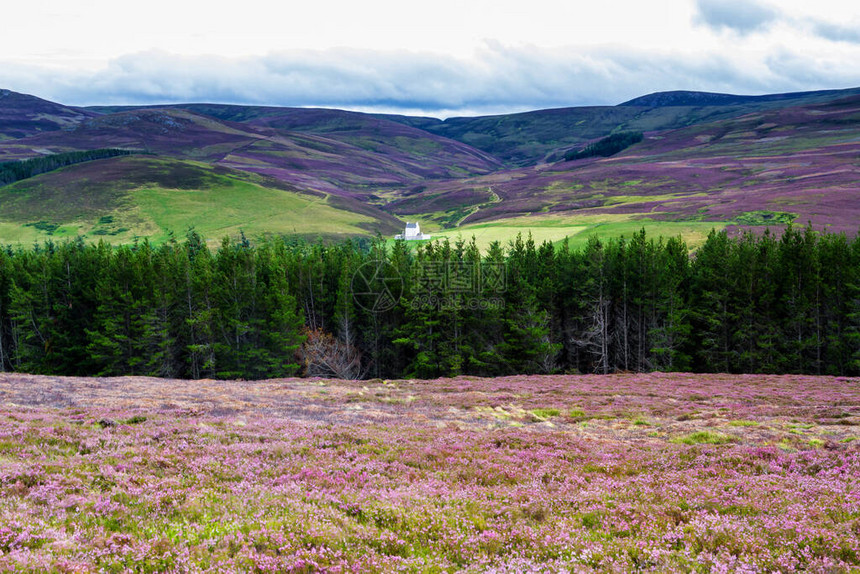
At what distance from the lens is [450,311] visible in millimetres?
56312

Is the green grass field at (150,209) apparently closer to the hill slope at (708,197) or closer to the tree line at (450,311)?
the hill slope at (708,197)

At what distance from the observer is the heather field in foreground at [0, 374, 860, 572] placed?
790 cm

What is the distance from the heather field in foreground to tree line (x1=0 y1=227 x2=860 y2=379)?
30.8 meters

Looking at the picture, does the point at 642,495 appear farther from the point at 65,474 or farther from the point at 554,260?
the point at 554,260

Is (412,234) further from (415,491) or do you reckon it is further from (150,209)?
(415,491)

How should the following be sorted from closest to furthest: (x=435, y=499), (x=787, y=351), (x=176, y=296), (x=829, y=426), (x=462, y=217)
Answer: (x=435, y=499) → (x=829, y=426) → (x=787, y=351) → (x=176, y=296) → (x=462, y=217)

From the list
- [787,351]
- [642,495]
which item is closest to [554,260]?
[787,351]

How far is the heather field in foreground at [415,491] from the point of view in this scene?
7.90m

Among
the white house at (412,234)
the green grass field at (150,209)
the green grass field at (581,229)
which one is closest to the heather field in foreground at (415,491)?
the green grass field at (581,229)

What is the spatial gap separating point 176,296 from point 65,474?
49.0 metres

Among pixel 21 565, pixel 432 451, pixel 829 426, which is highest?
pixel 21 565

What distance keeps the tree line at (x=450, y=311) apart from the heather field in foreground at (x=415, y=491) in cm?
3084

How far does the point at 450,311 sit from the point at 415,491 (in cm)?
4498

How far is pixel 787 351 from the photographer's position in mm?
50719
